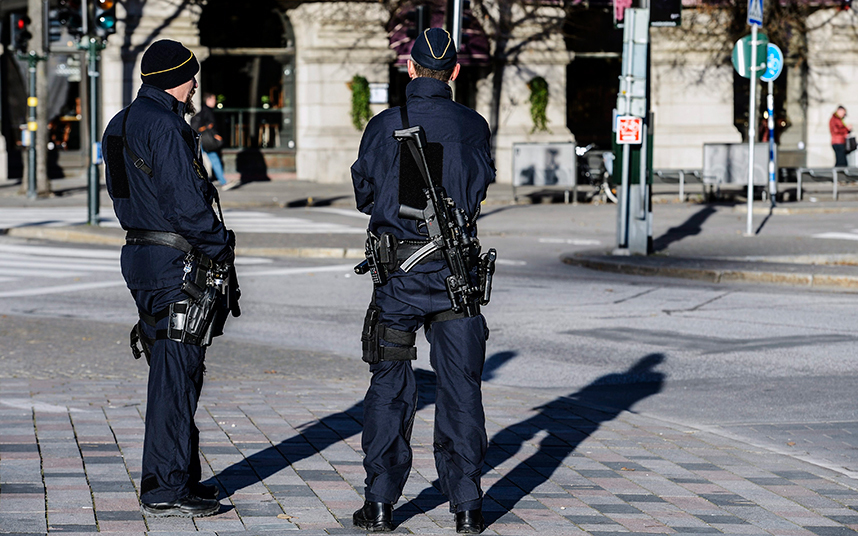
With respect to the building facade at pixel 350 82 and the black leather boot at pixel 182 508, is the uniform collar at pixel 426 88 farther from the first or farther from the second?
the building facade at pixel 350 82

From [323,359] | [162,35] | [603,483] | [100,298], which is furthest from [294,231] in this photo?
[603,483]

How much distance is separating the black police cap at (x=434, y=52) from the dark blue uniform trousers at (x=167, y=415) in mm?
1248

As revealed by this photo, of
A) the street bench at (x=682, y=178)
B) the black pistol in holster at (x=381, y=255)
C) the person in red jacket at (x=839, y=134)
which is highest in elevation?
the person in red jacket at (x=839, y=134)

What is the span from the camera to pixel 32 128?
79.9 ft

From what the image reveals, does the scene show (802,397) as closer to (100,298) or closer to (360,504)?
(360,504)

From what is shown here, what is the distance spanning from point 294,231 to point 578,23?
1517 centimetres

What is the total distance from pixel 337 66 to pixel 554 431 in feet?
79.0

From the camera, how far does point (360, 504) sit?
5.11 m

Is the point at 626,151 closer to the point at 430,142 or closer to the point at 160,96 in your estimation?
the point at 430,142

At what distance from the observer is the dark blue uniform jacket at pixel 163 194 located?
186 inches

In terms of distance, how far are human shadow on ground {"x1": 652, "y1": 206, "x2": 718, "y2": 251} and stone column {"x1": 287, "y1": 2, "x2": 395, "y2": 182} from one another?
975cm

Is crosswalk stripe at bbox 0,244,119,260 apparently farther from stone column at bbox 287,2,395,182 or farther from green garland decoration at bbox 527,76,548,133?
green garland decoration at bbox 527,76,548,133

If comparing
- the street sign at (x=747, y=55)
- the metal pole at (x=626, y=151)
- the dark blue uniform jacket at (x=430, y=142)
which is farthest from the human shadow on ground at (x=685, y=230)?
the dark blue uniform jacket at (x=430, y=142)

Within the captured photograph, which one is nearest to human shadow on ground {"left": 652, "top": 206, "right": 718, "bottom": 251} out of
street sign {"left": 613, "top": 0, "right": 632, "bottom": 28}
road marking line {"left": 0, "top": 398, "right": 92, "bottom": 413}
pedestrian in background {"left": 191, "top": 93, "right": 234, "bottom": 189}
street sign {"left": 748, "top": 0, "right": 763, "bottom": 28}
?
street sign {"left": 613, "top": 0, "right": 632, "bottom": 28}
